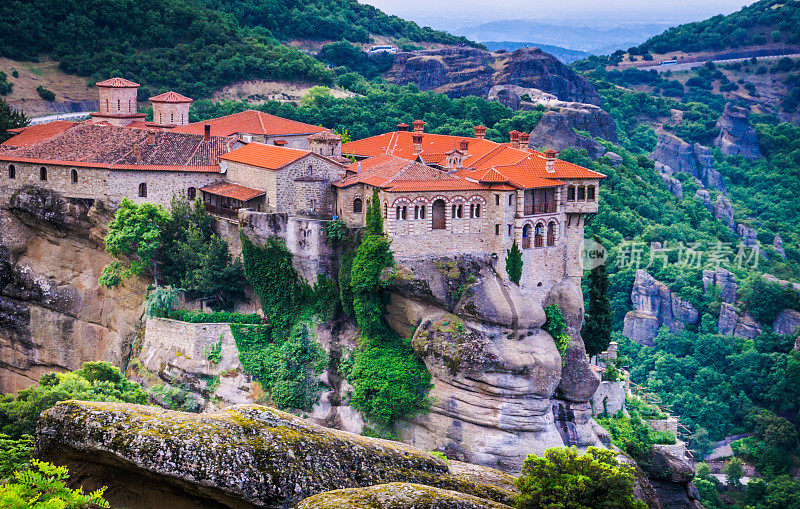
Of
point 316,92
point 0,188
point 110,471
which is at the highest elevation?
point 316,92

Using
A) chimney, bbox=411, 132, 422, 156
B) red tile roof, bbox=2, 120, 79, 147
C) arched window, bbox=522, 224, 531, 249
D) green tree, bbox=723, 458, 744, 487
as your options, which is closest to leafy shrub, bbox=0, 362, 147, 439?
red tile roof, bbox=2, 120, 79, 147

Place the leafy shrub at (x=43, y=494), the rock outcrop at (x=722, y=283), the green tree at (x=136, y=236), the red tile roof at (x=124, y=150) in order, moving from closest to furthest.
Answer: the leafy shrub at (x=43, y=494), the green tree at (x=136, y=236), the red tile roof at (x=124, y=150), the rock outcrop at (x=722, y=283)

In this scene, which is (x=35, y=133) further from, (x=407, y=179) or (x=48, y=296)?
(x=407, y=179)

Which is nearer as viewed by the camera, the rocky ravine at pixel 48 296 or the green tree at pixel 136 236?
the green tree at pixel 136 236

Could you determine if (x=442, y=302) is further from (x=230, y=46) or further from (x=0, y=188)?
(x=230, y=46)

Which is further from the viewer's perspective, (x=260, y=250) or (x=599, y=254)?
(x=599, y=254)

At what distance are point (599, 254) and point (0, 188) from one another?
32277 millimetres

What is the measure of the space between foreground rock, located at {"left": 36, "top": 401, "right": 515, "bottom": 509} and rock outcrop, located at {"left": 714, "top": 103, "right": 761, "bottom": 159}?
112 metres

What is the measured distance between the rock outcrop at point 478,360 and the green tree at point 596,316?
7.35m

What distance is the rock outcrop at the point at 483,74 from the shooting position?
4503 inches

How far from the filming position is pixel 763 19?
16550cm

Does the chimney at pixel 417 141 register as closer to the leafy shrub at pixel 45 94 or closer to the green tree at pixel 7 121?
the green tree at pixel 7 121

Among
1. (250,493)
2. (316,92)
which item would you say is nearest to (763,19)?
(316,92)

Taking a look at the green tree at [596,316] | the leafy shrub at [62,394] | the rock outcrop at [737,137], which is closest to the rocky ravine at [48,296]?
the leafy shrub at [62,394]
